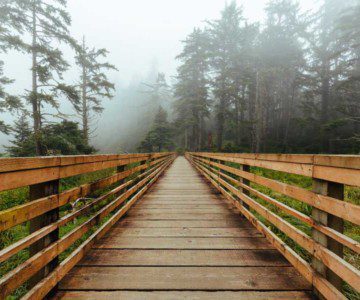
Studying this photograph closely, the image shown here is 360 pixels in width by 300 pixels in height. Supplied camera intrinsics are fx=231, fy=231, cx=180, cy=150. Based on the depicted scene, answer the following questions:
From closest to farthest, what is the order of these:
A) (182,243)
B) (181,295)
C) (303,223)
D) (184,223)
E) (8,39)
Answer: (181,295) < (182,243) < (184,223) < (303,223) < (8,39)

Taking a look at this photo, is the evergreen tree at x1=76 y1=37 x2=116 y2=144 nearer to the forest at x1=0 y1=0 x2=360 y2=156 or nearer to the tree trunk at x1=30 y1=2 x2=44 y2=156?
the forest at x1=0 y1=0 x2=360 y2=156

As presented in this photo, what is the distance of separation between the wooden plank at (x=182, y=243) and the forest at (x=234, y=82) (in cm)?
1025

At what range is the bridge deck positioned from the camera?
2.07m

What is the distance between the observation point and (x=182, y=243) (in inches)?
121

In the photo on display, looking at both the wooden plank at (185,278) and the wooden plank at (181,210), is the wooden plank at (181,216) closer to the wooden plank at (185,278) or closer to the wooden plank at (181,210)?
the wooden plank at (181,210)

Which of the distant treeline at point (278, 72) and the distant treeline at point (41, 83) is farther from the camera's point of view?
the distant treeline at point (278, 72)

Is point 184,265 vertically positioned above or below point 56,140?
below

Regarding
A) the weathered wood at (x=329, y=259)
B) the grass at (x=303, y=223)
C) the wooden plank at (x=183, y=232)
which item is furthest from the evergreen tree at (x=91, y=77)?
the weathered wood at (x=329, y=259)

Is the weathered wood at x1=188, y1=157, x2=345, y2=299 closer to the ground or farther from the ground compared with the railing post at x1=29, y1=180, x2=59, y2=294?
closer to the ground

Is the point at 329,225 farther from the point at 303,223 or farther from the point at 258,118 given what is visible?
the point at 258,118

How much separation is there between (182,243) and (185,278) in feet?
2.65

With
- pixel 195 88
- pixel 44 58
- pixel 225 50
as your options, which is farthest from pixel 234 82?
pixel 44 58

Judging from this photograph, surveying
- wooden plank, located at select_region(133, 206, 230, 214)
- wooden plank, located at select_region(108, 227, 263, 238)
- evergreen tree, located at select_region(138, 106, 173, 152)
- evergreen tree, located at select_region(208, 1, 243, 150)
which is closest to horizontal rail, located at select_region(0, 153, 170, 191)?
wooden plank, located at select_region(108, 227, 263, 238)

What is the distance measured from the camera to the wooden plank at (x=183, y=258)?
2.54 metres
